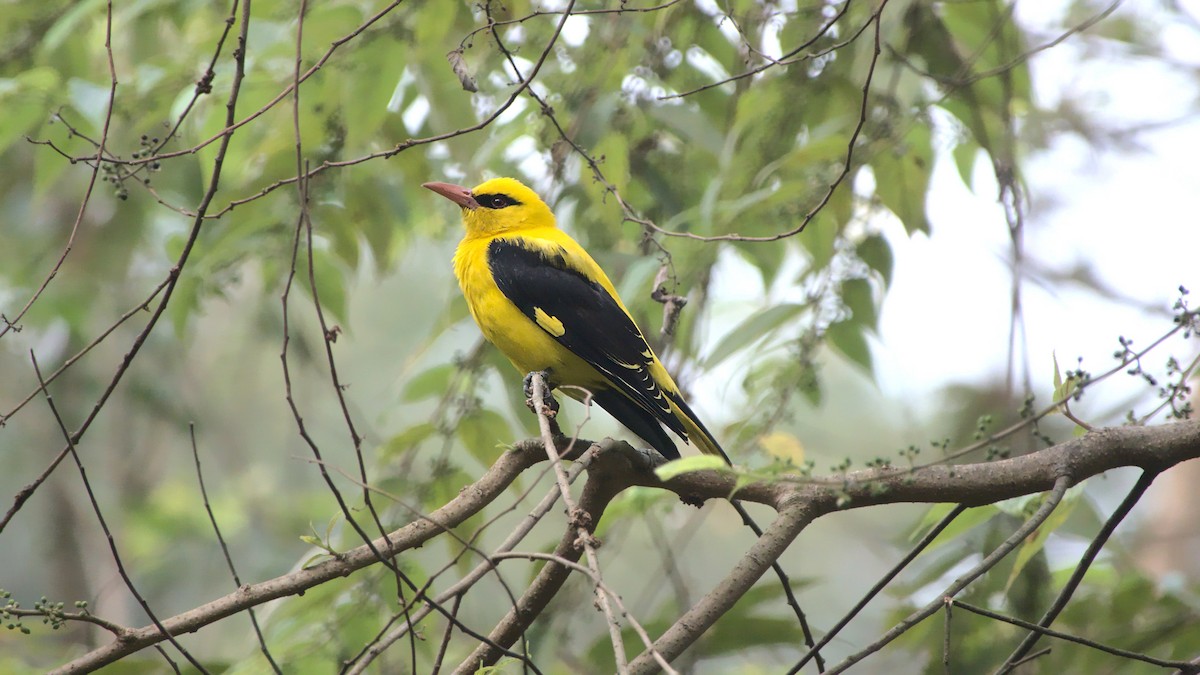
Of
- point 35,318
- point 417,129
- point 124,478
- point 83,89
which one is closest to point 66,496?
point 124,478

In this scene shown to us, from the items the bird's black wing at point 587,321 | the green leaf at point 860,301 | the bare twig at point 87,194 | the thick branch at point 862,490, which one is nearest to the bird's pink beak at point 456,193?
the bird's black wing at point 587,321

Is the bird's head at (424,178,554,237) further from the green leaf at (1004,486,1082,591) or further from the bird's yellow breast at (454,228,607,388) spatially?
the green leaf at (1004,486,1082,591)

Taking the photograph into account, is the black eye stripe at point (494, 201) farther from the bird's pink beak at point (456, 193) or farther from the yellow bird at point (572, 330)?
the yellow bird at point (572, 330)

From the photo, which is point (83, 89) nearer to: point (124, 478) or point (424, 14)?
point (424, 14)

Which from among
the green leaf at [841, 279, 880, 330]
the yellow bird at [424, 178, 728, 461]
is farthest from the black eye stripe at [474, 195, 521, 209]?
the green leaf at [841, 279, 880, 330]

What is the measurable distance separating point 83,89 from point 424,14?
1.10 meters

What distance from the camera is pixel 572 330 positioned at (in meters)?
3.46

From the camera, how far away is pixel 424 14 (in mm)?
3594

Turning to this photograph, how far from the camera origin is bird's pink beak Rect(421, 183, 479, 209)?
156 inches

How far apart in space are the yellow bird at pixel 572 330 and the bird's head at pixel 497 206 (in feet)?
0.68

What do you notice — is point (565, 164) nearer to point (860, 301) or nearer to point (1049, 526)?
point (860, 301)

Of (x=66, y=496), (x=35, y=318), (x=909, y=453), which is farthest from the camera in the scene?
(x=66, y=496)

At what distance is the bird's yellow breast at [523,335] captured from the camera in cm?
346

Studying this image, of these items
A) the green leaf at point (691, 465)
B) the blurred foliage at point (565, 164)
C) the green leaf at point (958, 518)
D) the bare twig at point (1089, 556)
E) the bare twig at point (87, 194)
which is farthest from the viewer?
the blurred foliage at point (565, 164)
